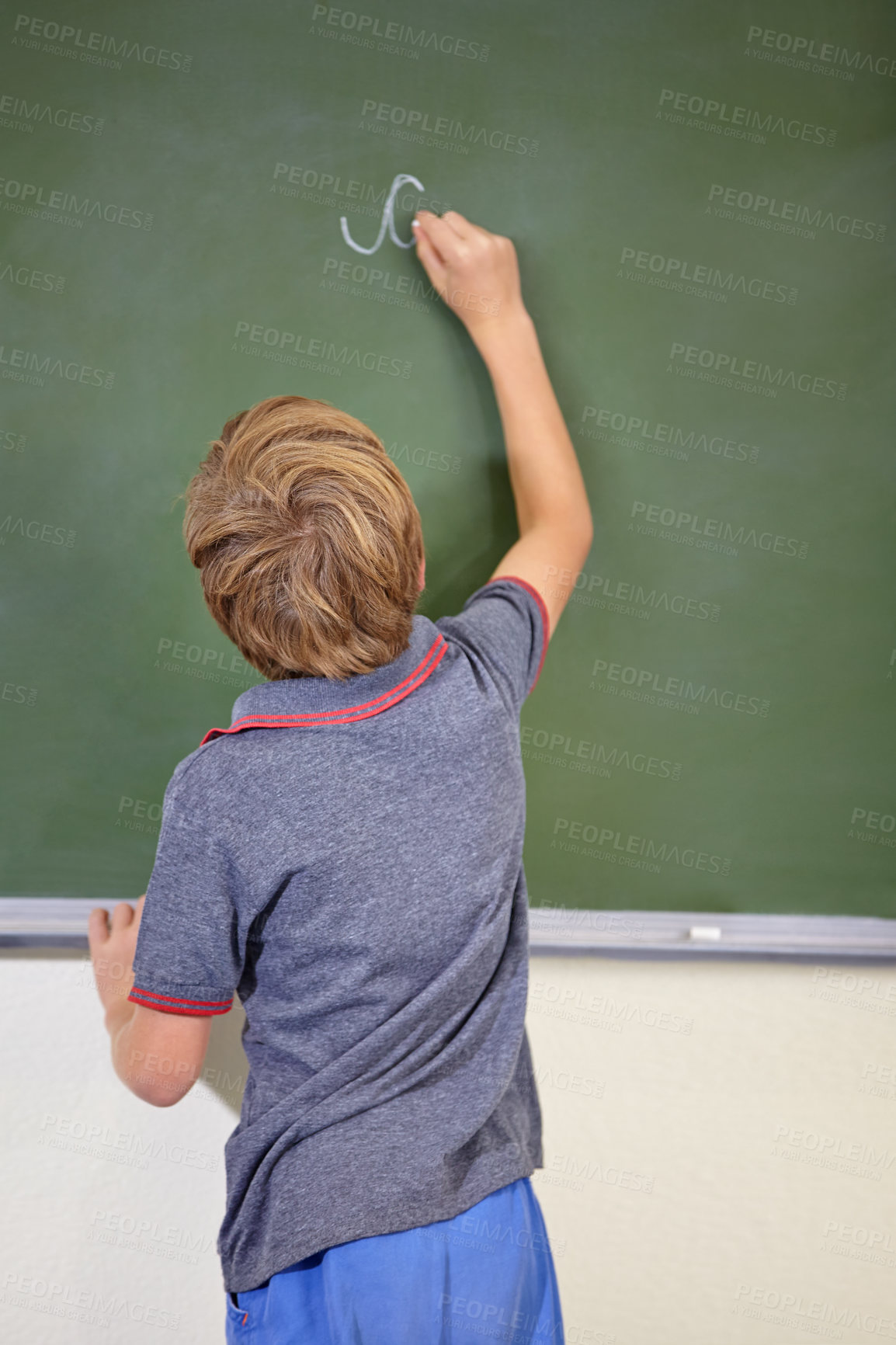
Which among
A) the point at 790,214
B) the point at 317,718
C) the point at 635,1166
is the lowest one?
the point at 635,1166

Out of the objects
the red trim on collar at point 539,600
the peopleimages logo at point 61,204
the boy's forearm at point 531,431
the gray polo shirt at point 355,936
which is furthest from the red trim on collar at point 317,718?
the peopleimages logo at point 61,204

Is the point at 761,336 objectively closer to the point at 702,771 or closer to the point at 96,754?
the point at 702,771

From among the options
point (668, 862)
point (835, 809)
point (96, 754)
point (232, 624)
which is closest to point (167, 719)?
point (96, 754)

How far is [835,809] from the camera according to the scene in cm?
151

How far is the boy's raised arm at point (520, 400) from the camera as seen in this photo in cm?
120

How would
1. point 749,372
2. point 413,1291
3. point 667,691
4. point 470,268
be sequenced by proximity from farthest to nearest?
point 667,691 → point 749,372 → point 470,268 → point 413,1291

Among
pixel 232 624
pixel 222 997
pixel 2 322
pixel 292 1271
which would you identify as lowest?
pixel 292 1271

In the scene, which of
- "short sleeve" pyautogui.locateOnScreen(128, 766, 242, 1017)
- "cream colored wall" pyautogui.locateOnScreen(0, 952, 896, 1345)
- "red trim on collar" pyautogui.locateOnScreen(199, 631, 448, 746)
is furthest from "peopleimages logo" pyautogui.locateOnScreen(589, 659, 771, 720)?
"short sleeve" pyautogui.locateOnScreen(128, 766, 242, 1017)

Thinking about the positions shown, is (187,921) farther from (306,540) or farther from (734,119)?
(734,119)

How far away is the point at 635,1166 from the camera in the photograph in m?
1.66

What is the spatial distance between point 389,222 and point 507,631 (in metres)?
0.57

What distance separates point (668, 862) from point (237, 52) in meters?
1.29

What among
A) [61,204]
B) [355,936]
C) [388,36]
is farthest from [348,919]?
[388,36]

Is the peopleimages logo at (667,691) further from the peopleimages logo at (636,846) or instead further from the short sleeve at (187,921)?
the short sleeve at (187,921)
